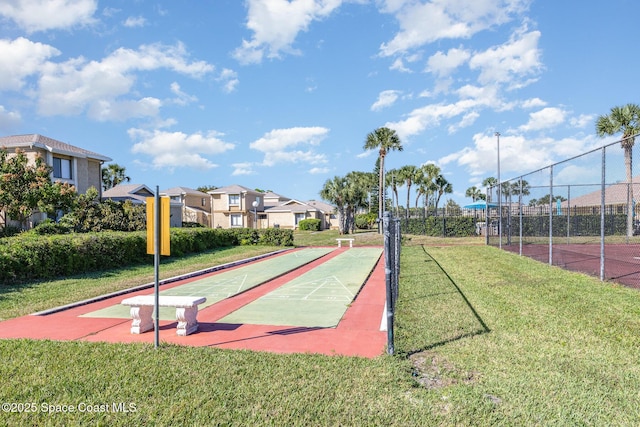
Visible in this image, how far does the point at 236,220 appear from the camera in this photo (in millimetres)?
50781

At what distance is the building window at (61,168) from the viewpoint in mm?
26883

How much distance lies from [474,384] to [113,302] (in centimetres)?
787

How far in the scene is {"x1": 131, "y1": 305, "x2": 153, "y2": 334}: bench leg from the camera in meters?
6.17

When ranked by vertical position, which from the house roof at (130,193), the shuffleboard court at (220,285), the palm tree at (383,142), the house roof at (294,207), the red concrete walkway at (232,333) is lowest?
the shuffleboard court at (220,285)

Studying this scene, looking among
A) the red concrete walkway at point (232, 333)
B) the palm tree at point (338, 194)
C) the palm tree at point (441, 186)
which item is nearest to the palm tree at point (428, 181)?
the palm tree at point (441, 186)

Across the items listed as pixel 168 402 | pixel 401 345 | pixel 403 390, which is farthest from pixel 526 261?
pixel 168 402

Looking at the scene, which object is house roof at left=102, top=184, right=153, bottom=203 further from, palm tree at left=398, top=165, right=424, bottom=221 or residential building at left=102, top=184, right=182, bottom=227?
palm tree at left=398, top=165, right=424, bottom=221

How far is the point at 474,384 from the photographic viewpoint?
405 centimetres

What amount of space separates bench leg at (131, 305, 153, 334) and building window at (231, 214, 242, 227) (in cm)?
4466

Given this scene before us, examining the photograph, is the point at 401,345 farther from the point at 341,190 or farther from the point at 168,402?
the point at 341,190

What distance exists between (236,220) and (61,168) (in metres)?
24.7

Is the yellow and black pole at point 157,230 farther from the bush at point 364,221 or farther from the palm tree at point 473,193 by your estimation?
the palm tree at point 473,193

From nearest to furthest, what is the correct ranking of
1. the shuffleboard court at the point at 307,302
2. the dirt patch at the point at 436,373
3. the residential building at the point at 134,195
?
1. the dirt patch at the point at 436,373
2. the shuffleboard court at the point at 307,302
3. the residential building at the point at 134,195

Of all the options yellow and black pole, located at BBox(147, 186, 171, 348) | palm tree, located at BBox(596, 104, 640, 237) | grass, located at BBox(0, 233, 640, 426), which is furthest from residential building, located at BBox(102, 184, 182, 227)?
palm tree, located at BBox(596, 104, 640, 237)
